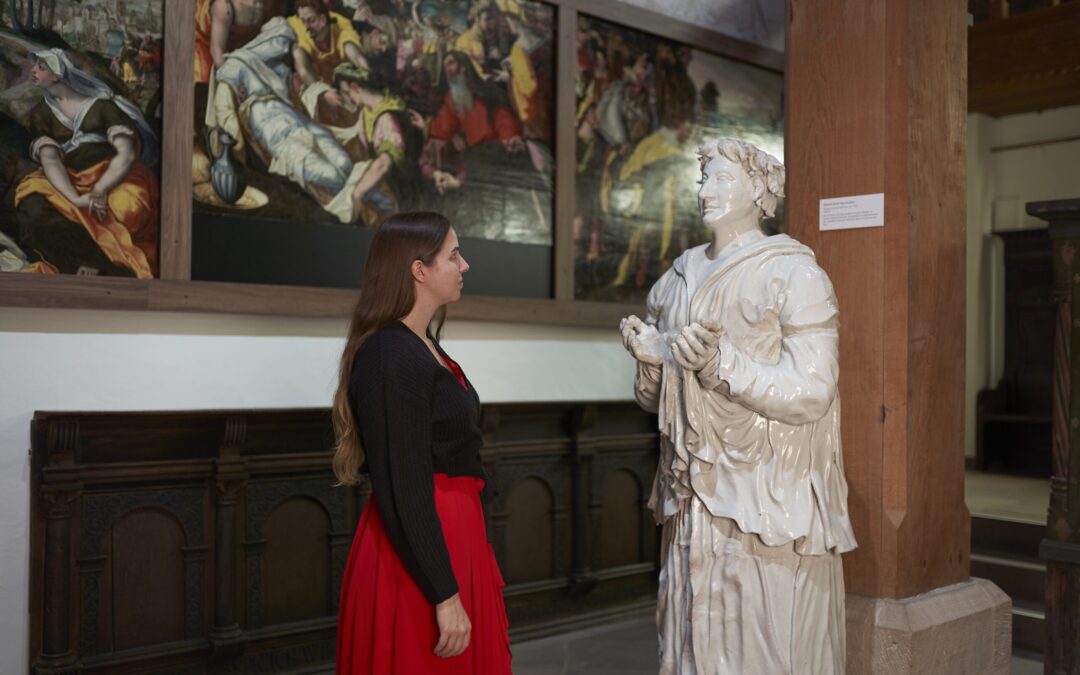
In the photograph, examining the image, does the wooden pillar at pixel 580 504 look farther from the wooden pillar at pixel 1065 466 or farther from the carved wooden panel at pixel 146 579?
the wooden pillar at pixel 1065 466

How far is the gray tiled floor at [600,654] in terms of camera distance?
194 inches

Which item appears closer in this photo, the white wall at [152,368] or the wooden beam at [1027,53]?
the white wall at [152,368]

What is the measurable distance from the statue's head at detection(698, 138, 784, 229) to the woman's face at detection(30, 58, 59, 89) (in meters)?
2.85

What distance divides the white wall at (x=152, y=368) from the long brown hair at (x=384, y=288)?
2234 mm

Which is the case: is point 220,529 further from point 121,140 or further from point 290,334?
point 121,140

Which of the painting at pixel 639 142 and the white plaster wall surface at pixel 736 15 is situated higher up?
the white plaster wall surface at pixel 736 15

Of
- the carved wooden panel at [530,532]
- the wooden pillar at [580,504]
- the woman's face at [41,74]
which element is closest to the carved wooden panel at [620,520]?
the wooden pillar at [580,504]

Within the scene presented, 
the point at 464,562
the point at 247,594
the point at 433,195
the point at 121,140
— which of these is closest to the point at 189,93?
the point at 121,140

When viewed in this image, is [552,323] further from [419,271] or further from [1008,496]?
[419,271]

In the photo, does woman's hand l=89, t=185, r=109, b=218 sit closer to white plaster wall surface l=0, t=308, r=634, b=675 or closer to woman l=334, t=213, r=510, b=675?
white plaster wall surface l=0, t=308, r=634, b=675

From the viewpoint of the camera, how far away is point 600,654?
5266mm

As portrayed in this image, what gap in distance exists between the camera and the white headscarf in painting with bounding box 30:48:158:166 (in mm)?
4090

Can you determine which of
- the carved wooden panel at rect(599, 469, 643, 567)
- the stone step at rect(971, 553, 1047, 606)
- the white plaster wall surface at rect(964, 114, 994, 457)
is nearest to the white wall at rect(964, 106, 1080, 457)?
the white plaster wall surface at rect(964, 114, 994, 457)

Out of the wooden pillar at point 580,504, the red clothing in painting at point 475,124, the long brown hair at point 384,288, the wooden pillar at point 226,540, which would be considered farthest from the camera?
the wooden pillar at point 580,504
